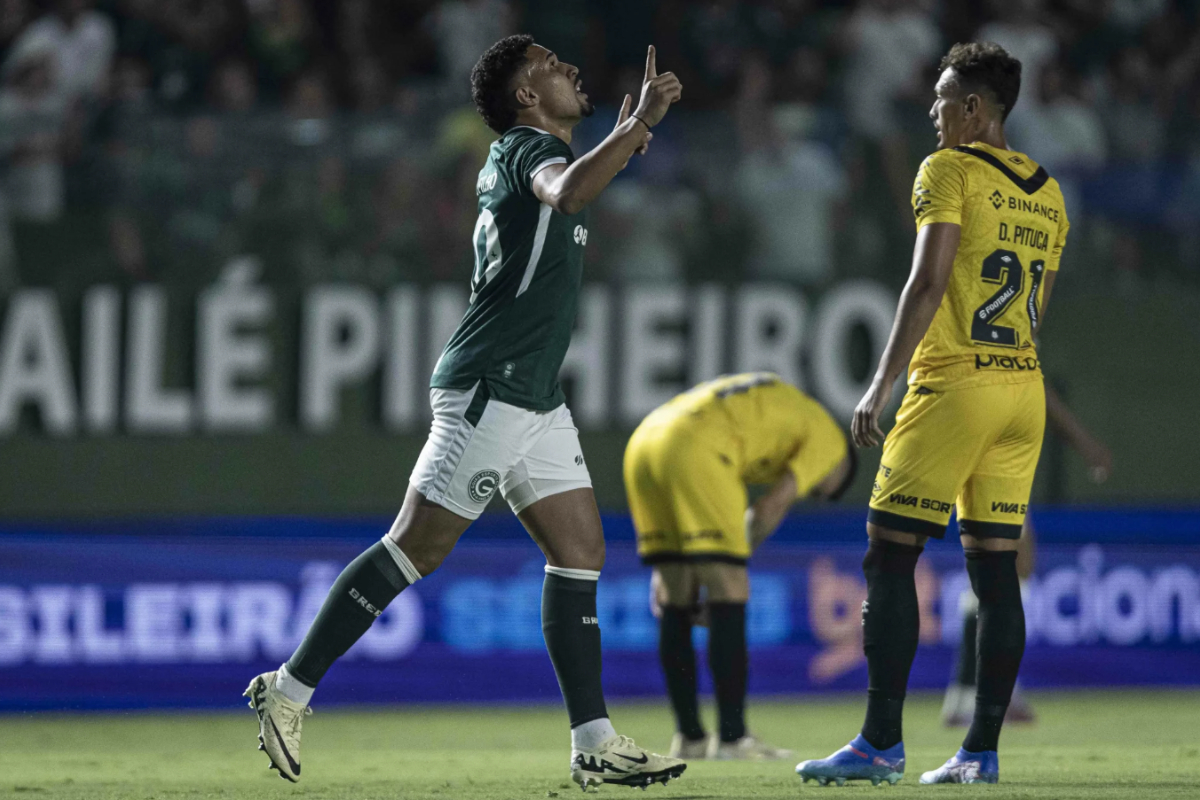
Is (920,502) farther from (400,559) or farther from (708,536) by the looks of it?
(708,536)

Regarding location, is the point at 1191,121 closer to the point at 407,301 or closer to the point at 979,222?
the point at 407,301

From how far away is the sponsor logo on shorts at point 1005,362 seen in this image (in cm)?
489

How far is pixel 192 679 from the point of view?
389 inches

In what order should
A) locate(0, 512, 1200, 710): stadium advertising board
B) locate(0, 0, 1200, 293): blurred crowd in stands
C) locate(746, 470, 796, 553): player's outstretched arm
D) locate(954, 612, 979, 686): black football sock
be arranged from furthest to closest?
locate(0, 0, 1200, 293): blurred crowd in stands
locate(0, 512, 1200, 710): stadium advertising board
locate(954, 612, 979, 686): black football sock
locate(746, 470, 796, 553): player's outstretched arm

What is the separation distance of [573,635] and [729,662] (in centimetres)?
193

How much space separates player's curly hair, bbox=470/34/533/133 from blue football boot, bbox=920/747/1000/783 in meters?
2.37

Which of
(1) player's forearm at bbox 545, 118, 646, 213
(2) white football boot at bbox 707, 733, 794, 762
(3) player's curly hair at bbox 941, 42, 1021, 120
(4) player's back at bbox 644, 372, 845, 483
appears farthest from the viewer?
(4) player's back at bbox 644, 372, 845, 483

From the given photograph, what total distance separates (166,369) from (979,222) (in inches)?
280

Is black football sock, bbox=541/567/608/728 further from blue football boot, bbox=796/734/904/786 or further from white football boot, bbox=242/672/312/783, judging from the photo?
white football boot, bbox=242/672/312/783

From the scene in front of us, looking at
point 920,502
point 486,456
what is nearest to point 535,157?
point 486,456

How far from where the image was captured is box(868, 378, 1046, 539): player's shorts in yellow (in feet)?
15.9

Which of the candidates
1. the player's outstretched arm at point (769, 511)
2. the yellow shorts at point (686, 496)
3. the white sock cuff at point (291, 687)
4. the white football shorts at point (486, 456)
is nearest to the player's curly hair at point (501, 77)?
the white football shorts at point (486, 456)

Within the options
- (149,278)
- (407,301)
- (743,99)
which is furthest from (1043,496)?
(149,278)

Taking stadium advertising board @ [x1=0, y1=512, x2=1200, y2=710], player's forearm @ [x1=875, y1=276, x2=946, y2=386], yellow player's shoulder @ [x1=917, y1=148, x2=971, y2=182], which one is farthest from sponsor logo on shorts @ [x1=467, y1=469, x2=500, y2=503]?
stadium advertising board @ [x1=0, y1=512, x2=1200, y2=710]
